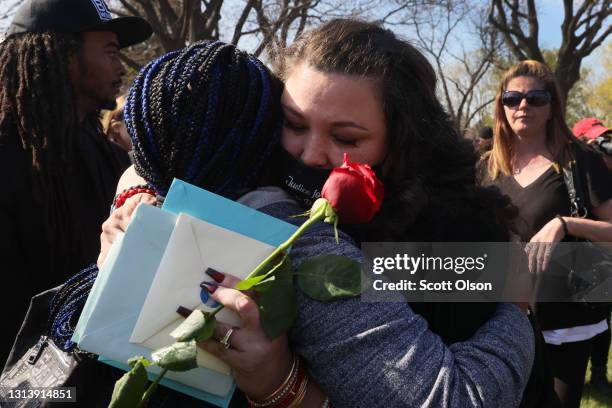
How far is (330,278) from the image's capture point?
1.15 metres

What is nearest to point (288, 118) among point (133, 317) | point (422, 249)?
point (422, 249)

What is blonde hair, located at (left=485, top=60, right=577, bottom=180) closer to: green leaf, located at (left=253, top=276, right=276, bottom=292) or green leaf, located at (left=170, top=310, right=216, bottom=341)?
green leaf, located at (left=253, top=276, right=276, bottom=292)

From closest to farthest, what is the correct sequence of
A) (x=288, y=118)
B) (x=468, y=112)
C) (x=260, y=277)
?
1. (x=260, y=277)
2. (x=288, y=118)
3. (x=468, y=112)

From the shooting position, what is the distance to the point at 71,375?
1269mm

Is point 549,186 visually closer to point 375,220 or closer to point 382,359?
point 375,220

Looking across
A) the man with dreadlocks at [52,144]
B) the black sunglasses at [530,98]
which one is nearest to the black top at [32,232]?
the man with dreadlocks at [52,144]

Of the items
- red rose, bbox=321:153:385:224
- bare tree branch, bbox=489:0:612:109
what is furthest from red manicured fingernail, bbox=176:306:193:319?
bare tree branch, bbox=489:0:612:109

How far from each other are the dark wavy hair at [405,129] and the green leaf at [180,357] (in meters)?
0.56

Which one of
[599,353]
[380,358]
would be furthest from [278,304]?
[599,353]

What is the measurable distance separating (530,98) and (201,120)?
312 cm

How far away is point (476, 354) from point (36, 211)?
5.99 ft

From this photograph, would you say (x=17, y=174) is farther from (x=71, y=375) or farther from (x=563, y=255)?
(x=563, y=255)

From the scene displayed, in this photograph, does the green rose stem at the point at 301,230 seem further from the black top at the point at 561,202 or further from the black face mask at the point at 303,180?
the black top at the point at 561,202

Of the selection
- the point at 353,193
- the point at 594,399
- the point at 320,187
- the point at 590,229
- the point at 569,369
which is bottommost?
the point at 594,399
